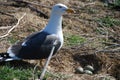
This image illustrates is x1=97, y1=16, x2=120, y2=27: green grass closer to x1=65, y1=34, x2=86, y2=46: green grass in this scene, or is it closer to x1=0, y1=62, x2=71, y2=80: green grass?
x1=65, y1=34, x2=86, y2=46: green grass

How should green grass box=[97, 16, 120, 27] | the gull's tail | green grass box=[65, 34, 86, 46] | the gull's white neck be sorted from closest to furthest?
the gull's tail < the gull's white neck < green grass box=[65, 34, 86, 46] < green grass box=[97, 16, 120, 27]

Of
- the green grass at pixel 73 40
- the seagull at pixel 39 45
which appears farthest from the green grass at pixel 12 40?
the green grass at pixel 73 40

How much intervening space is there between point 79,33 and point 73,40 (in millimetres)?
419

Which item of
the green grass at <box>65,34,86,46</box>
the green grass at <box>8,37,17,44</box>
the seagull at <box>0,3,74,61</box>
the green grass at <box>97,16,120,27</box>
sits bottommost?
the green grass at <box>65,34,86,46</box>

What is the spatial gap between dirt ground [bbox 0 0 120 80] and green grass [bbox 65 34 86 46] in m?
0.07

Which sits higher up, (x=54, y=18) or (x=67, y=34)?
(x=54, y=18)

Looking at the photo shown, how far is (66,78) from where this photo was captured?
17.5ft

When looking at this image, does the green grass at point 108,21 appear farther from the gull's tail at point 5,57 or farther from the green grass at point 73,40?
the gull's tail at point 5,57

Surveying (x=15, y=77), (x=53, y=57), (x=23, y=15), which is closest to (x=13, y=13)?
(x=23, y=15)

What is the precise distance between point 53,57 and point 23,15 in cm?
141

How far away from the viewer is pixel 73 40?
653 cm

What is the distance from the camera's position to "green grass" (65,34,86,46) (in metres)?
6.41

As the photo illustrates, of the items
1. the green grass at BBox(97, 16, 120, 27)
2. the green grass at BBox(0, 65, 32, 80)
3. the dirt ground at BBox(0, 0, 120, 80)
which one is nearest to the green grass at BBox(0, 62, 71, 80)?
the green grass at BBox(0, 65, 32, 80)

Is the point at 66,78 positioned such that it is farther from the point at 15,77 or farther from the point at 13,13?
the point at 13,13
